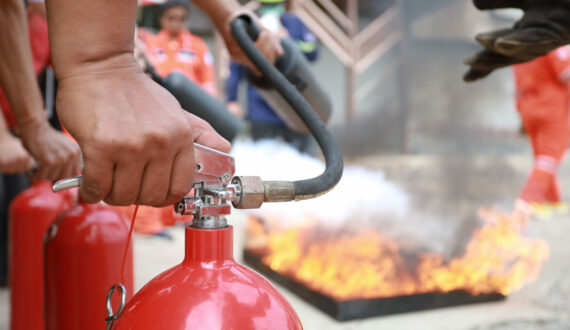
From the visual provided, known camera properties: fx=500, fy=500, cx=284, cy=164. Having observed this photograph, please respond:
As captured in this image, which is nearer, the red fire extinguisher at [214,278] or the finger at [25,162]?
the red fire extinguisher at [214,278]

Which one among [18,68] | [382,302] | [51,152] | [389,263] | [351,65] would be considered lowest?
[382,302]

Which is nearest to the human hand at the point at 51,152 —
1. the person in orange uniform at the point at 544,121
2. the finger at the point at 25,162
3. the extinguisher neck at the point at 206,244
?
the finger at the point at 25,162

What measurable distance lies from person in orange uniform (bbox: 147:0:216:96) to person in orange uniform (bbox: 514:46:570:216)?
7.69 feet

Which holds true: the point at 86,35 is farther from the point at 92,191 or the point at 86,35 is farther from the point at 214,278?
the point at 214,278

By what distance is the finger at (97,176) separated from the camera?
21.9 inches

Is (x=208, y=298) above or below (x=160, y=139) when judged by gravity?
below

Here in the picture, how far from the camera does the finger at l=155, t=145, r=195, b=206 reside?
0.60m

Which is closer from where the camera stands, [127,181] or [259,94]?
[127,181]

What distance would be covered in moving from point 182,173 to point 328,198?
2.42 meters

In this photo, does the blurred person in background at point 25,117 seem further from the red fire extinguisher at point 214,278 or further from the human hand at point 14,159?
the red fire extinguisher at point 214,278

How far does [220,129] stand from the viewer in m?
1.30

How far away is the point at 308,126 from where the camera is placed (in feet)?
2.88

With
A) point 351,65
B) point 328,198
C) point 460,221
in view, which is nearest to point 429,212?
point 460,221

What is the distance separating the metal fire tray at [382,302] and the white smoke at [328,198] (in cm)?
58
